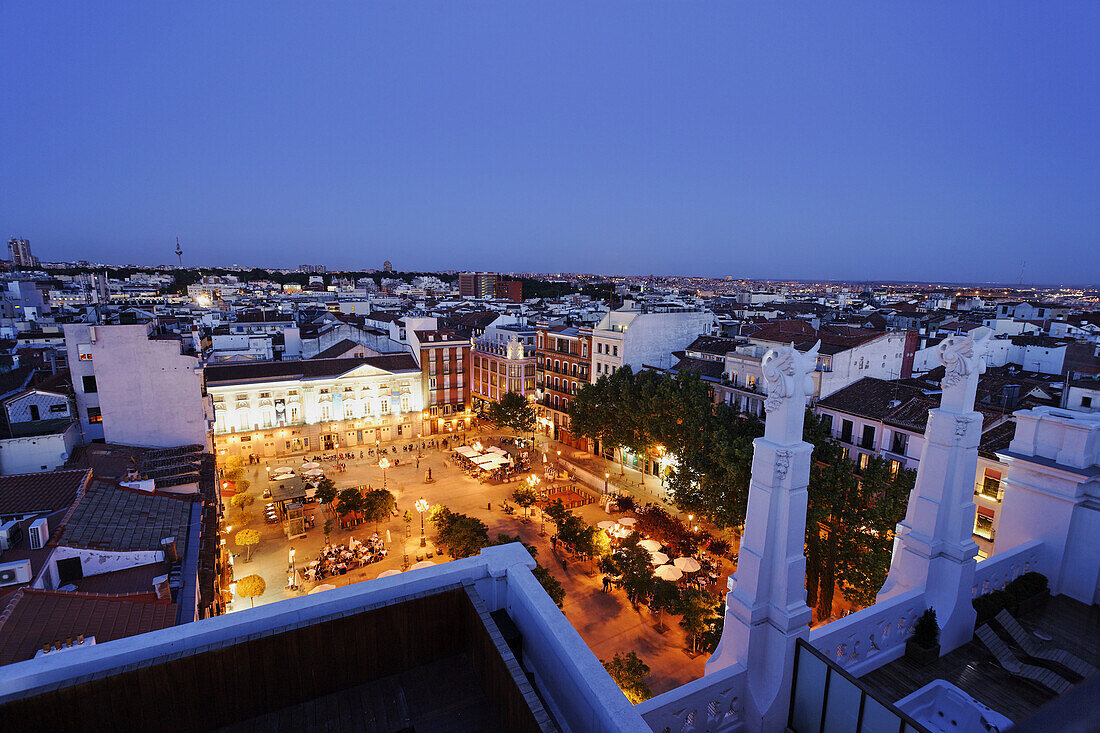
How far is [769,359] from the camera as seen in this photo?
839 cm

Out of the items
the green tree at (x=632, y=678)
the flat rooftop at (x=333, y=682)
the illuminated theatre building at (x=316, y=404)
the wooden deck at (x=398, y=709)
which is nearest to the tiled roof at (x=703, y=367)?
the green tree at (x=632, y=678)

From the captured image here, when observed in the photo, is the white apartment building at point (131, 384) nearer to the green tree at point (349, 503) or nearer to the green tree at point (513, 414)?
the green tree at point (349, 503)

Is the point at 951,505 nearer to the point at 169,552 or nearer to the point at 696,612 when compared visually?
the point at 696,612

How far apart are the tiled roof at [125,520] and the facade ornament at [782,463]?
1986cm

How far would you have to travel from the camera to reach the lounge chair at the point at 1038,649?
29.6 feet

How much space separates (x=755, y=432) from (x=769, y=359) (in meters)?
21.3

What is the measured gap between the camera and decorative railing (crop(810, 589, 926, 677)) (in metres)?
8.66

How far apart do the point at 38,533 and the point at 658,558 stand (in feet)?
78.8

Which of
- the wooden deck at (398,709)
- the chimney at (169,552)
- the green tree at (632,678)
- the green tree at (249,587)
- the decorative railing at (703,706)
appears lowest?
the green tree at (249,587)

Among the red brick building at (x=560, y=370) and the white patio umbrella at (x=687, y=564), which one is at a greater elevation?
the red brick building at (x=560, y=370)

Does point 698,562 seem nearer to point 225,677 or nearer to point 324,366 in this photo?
point 225,677

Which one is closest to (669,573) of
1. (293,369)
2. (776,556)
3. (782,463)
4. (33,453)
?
(776,556)

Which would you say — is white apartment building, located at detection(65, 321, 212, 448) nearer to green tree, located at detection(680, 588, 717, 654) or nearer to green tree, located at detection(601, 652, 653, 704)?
green tree, located at detection(601, 652, 653, 704)

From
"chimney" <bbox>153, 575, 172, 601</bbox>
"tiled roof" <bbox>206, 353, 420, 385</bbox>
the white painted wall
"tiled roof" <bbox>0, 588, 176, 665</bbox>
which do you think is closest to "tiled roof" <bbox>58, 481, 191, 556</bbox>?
"chimney" <bbox>153, 575, 172, 601</bbox>
